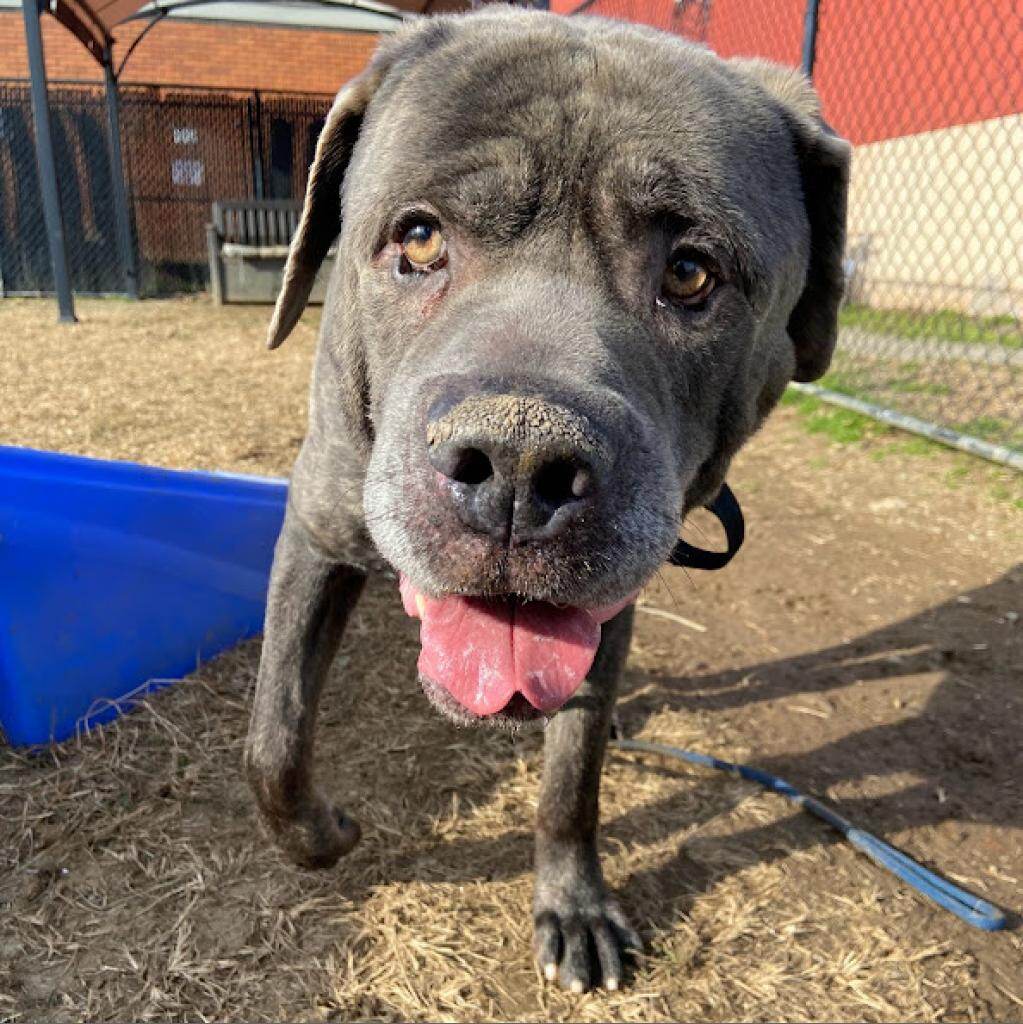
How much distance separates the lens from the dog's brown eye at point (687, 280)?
70.2 inches

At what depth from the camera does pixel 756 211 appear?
1840 millimetres

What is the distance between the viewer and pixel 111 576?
2.76 metres

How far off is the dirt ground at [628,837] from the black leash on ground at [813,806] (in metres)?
0.03

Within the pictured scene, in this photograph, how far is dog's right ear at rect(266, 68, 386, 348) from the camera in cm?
205

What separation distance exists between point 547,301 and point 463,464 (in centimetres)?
41

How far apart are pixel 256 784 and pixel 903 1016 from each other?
1.52 meters

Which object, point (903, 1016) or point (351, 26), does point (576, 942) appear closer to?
point (903, 1016)

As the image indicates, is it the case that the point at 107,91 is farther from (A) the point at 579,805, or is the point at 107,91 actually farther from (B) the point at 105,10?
(A) the point at 579,805

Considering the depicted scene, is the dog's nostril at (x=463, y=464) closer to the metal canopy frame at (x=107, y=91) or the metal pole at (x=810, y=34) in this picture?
the metal pole at (x=810, y=34)

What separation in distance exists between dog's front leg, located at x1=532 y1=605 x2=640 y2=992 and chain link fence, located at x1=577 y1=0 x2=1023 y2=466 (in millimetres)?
5487

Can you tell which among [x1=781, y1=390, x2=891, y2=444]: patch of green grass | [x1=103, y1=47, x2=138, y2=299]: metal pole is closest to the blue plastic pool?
[x1=781, y1=390, x2=891, y2=444]: patch of green grass

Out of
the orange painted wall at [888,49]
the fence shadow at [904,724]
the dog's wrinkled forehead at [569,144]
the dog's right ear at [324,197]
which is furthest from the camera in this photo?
the orange painted wall at [888,49]

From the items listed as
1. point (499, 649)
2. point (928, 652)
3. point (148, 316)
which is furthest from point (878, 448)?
point (148, 316)

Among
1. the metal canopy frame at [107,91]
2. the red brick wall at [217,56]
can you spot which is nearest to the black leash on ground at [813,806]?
the metal canopy frame at [107,91]
